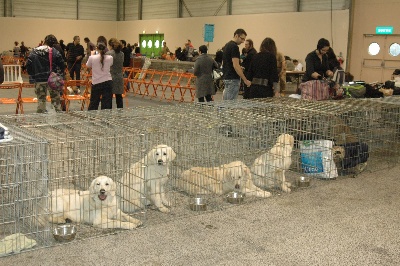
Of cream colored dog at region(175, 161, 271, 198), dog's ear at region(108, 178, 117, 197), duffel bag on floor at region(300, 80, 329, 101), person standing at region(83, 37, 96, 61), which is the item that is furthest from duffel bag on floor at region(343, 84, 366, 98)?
person standing at region(83, 37, 96, 61)

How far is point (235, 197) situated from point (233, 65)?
9.85 ft

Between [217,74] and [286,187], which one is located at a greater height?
[217,74]

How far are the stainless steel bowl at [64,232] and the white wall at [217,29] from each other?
1369 centimetres

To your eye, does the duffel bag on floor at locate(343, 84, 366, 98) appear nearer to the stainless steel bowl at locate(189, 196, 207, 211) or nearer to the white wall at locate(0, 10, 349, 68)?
the stainless steel bowl at locate(189, 196, 207, 211)

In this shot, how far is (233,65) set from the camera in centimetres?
704

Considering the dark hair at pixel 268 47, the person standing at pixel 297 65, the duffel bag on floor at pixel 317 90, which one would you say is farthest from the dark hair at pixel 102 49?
the person standing at pixel 297 65

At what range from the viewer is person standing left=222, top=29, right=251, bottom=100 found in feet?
22.8

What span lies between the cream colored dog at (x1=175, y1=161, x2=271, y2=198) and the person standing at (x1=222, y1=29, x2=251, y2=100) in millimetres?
2442

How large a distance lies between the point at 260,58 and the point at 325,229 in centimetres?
316

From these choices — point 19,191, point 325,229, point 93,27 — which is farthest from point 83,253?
point 93,27

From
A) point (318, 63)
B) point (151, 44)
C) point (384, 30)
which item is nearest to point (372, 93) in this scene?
point (318, 63)

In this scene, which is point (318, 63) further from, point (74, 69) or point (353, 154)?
point (74, 69)

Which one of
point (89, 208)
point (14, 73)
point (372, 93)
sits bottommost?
point (89, 208)

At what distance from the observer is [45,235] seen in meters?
3.44
